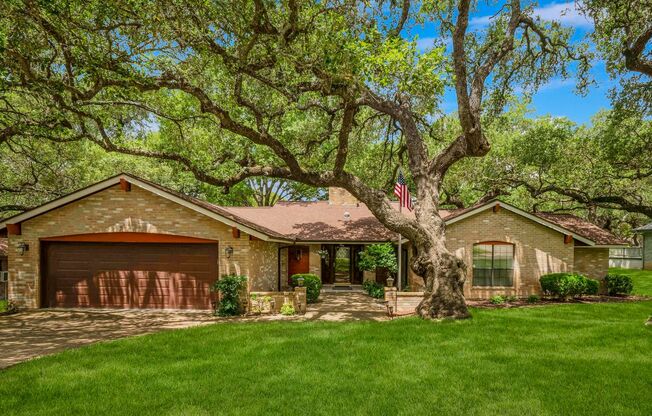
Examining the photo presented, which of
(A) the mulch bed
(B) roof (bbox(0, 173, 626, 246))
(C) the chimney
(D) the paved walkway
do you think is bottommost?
(A) the mulch bed

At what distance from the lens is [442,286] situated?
432 inches

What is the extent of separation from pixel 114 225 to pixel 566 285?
678 inches

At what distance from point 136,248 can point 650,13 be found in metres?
17.5

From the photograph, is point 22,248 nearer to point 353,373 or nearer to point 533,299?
point 353,373

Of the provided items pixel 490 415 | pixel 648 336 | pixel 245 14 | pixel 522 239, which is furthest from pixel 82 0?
pixel 522 239

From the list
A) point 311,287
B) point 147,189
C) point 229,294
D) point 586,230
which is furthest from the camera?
point 586,230

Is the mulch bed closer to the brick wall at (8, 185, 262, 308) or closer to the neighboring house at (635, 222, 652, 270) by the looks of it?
the brick wall at (8, 185, 262, 308)

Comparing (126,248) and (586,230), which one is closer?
(126,248)

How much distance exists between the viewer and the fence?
33031 millimetres

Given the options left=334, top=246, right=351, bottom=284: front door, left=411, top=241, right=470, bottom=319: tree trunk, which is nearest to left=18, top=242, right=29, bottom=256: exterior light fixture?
left=411, top=241, right=470, bottom=319: tree trunk

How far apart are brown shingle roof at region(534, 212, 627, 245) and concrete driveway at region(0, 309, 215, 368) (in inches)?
604

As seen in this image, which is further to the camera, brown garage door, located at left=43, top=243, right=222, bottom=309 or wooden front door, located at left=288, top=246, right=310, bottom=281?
wooden front door, located at left=288, top=246, right=310, bottom=281

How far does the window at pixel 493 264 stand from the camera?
16625 mm

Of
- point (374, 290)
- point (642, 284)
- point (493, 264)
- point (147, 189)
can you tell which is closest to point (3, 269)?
point (147, 189)
